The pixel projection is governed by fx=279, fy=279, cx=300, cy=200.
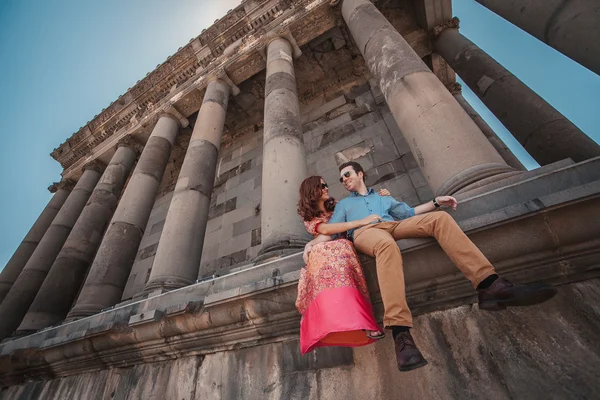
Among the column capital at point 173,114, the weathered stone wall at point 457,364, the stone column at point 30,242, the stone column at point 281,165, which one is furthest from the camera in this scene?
the column capital at point 173,114

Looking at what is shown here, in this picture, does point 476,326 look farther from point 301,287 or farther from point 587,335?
point 301,287

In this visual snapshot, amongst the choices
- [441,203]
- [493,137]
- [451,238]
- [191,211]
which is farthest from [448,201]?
[493,137]

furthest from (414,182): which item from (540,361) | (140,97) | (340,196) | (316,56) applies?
(140,97)

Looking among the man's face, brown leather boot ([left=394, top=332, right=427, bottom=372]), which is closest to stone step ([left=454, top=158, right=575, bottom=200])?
the man's face

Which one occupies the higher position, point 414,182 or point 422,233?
point 414,182

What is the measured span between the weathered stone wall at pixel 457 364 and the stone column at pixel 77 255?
20.6 ft

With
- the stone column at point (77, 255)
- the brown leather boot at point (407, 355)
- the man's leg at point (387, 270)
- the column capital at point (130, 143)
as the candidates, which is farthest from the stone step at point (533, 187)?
the column capital at point (130, 143)

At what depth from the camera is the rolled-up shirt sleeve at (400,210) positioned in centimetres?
289

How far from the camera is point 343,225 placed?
2660 millimetres

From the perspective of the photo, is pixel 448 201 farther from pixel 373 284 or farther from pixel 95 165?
pixel 95 165

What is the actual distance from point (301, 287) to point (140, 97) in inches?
473

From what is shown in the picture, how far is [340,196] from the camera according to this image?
7.26m

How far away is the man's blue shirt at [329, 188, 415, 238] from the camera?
2.86m

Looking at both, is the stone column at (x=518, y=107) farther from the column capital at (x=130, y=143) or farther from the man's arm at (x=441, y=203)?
the column capital at (x=130, y=143)
